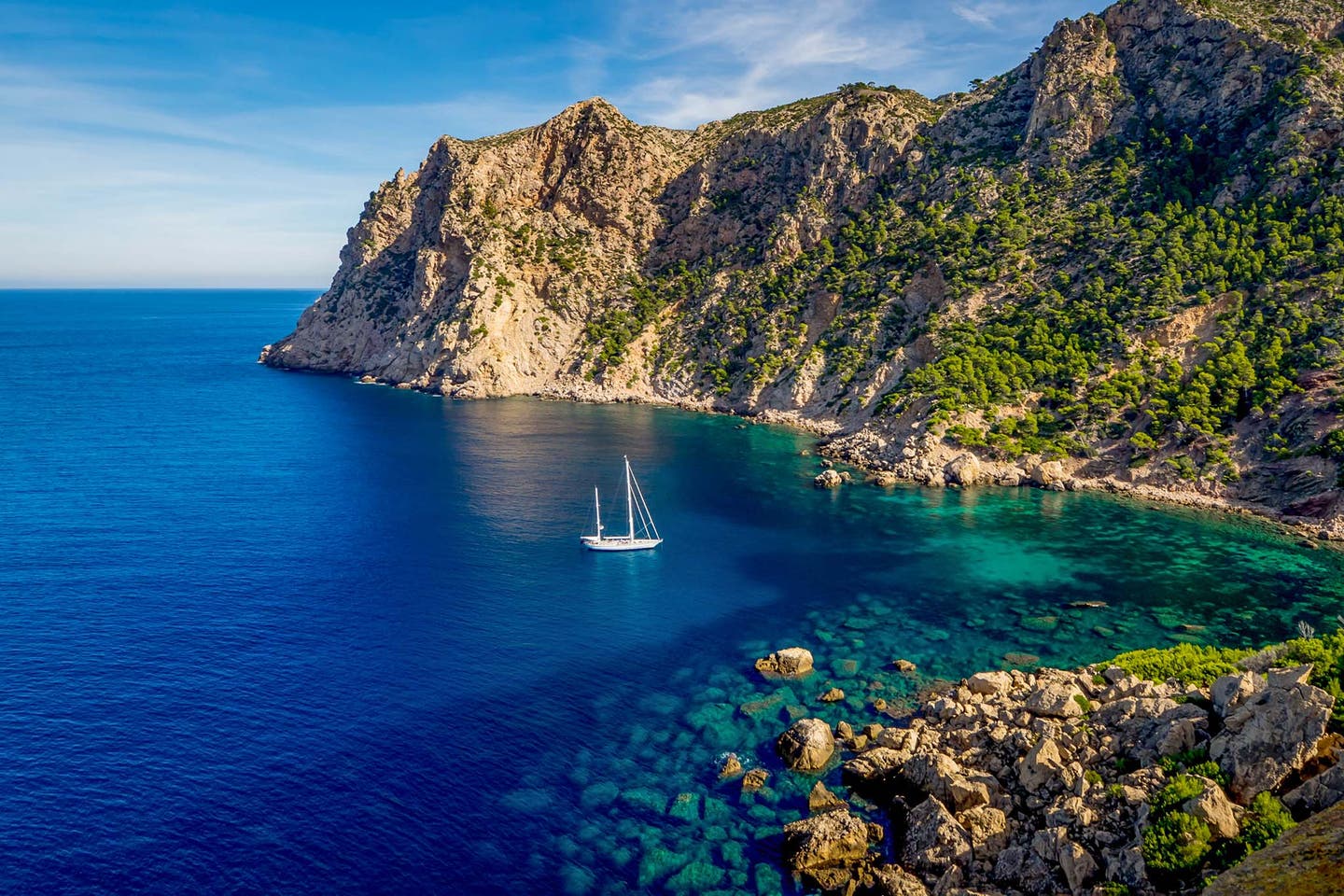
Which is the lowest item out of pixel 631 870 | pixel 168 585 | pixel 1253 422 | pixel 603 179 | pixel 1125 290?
pixel 631 870

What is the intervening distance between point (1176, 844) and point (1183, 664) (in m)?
19.4

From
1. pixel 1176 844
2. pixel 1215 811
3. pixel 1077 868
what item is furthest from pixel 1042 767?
pixel 1215 811

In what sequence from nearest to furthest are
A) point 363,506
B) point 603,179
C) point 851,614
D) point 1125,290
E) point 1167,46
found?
point 851,614 < point 363,506 < point 1125,290 < point 1167,46 < point 603,179

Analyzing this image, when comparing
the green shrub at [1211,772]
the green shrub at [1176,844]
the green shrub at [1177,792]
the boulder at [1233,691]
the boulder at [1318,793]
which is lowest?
the green shrub at [1176,844]

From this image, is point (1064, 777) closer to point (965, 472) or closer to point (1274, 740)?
point (1274, 740)

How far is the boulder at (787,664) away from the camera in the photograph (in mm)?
50625

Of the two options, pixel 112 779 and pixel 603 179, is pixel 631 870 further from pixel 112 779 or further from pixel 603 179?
pixel 603 179

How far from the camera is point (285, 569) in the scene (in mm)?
66000

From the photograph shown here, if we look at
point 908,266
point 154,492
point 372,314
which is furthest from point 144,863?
point 372,314

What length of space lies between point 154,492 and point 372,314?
106m

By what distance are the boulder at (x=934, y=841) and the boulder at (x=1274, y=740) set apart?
33.8ft

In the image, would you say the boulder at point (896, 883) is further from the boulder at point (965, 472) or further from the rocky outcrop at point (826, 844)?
the boulder at point (965, 472)

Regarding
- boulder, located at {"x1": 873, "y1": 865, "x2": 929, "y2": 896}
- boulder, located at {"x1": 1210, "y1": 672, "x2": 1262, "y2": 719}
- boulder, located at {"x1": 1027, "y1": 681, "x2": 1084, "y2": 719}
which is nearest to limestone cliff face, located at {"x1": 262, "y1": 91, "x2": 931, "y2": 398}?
boulder, located at {"x1": 1027, "y1": 681, "x2": 1084, "y2": 719}

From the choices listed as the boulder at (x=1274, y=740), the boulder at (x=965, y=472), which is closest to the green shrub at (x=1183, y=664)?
the boulder at (x=1274, y=740)
